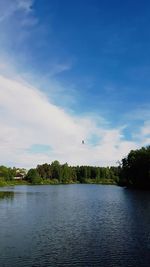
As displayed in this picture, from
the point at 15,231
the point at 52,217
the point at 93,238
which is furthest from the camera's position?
the point at 52,217

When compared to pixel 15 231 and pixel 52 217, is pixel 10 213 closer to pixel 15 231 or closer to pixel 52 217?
pixel 52 217

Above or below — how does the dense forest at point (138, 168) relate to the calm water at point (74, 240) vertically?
above

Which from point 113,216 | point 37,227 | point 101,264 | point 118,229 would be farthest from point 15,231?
point 113,216

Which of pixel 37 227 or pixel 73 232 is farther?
pixel 37 227

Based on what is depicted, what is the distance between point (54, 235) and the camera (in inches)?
1767

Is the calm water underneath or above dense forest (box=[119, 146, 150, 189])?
underneath

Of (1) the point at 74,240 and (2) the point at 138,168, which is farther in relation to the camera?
(2) the point at 138,168

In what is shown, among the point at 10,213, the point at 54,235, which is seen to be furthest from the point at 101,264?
the point at 10,213

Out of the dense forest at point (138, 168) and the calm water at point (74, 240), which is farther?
the dense forest at point (138, 168)

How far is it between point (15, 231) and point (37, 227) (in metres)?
4.62

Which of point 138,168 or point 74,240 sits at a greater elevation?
point 138,168

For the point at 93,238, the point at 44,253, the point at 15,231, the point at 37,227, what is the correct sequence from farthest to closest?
1. the point at 37,227
2. the point at 15,231
3. the point at 93,238
4. the point at 44,253

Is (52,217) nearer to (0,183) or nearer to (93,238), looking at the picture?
(93,238)

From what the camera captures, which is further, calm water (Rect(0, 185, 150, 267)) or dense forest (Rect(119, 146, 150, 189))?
dense forest (Rect(119, 146, 150, 189))
